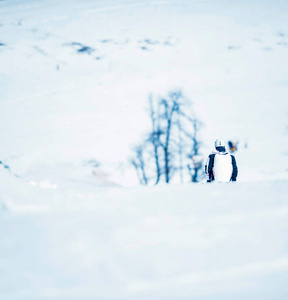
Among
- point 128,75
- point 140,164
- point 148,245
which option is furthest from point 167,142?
point 148,245

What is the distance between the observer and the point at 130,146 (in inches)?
475

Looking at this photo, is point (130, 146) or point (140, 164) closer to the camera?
point (140, 164)

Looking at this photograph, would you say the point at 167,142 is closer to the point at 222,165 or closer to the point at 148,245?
the point at 222,165

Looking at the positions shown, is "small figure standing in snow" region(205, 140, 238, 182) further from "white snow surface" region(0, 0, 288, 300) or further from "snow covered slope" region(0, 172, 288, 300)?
"snow covered slope" region(0, 172, 288, 300)

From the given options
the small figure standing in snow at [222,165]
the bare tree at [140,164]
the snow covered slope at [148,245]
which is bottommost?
the bare tree at [140,164]

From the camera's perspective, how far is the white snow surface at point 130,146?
1956 millimetres

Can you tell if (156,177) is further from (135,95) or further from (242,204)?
(242,204)

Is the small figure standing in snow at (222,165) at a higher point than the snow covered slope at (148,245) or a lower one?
higher

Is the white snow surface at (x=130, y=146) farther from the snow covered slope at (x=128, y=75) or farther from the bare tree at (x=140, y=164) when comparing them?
the bare tree at (x=140, y=164)

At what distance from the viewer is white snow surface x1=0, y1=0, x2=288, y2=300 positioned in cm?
196

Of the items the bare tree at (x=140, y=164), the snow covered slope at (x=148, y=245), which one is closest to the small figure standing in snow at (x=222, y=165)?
the snow covered slope at (x=148, y=245)

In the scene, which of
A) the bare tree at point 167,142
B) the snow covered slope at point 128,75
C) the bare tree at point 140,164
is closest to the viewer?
the bare tree at point 140,164

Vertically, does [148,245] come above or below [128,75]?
below

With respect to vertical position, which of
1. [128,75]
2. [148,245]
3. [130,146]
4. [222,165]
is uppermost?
[128,75]
